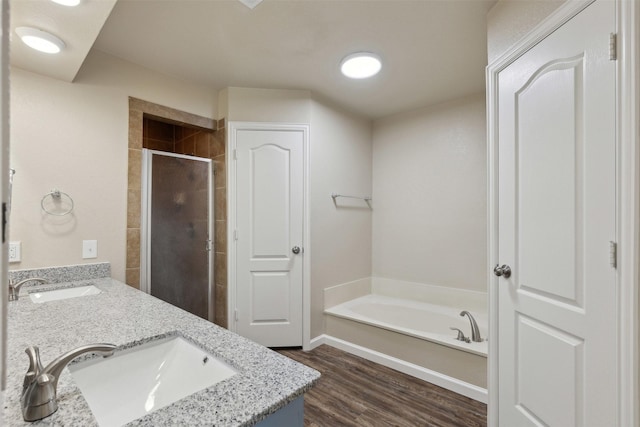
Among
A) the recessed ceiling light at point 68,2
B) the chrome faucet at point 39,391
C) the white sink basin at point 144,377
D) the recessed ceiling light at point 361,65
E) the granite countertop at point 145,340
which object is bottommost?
the white sink basin at point 144,377

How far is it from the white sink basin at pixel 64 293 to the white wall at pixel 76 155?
267 millimetres

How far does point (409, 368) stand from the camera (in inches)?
92.3

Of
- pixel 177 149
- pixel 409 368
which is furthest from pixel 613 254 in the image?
pixel 177 149

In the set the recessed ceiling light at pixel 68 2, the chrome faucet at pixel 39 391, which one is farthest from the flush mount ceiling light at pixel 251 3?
the chrome faucet at pixel 39 391

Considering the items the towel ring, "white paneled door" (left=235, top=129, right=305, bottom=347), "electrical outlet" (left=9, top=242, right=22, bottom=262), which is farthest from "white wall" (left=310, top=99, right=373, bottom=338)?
"electrical outlet" (left=9, top=242, right=22, bottom=262)

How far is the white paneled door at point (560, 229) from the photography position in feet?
3.56

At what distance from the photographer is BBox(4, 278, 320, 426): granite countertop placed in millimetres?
655

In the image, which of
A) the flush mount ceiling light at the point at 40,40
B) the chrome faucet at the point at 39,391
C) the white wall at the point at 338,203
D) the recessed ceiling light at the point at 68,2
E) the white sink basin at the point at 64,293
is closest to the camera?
the chrome faucet at the point at 39,391

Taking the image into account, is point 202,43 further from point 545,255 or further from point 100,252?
point 545,255

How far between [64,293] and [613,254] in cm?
259

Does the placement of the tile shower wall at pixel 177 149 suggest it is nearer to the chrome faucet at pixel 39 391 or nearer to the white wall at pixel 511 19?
the chrome faucet at pixel 39 391

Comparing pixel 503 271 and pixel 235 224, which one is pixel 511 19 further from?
pixel 235 224

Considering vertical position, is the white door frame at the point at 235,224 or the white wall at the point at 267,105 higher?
the white wall at the point at 267,105

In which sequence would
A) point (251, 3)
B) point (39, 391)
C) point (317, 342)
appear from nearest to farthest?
1. point (39, 391)
2. point (251, 3)
3. point (317, 342)
